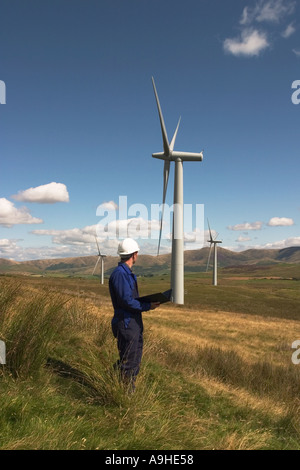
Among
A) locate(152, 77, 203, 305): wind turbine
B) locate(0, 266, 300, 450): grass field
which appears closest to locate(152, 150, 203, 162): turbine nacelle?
locate(152, 77, 203, 305): wind turbine

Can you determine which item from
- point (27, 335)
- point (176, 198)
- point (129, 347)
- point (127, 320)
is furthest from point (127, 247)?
point (176, 198)

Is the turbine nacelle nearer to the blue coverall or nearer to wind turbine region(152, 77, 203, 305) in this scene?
wind turbine region(152, 77, 203, 305)

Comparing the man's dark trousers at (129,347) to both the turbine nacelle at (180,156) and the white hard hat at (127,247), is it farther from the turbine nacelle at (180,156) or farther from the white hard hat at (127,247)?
the turbine nacelle at (180,156)

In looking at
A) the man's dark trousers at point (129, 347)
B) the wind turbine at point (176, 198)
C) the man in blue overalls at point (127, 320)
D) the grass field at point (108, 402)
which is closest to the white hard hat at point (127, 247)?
the man in blue overalls at point (127, 320)

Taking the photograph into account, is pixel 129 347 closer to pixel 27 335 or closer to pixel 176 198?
pixel 27 335

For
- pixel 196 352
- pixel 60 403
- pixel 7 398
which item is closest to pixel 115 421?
pixel 60 403

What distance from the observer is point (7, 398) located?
4.60 metres

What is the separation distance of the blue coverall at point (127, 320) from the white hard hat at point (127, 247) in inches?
12.7

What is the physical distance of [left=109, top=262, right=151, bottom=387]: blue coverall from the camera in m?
5.94

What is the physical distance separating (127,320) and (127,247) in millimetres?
1347

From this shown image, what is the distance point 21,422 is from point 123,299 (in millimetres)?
2395

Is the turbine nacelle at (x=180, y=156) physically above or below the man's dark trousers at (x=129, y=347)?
above

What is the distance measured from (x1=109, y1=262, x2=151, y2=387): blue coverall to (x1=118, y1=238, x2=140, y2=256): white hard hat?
1.06 ft

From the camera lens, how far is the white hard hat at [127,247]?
21.0 ft
